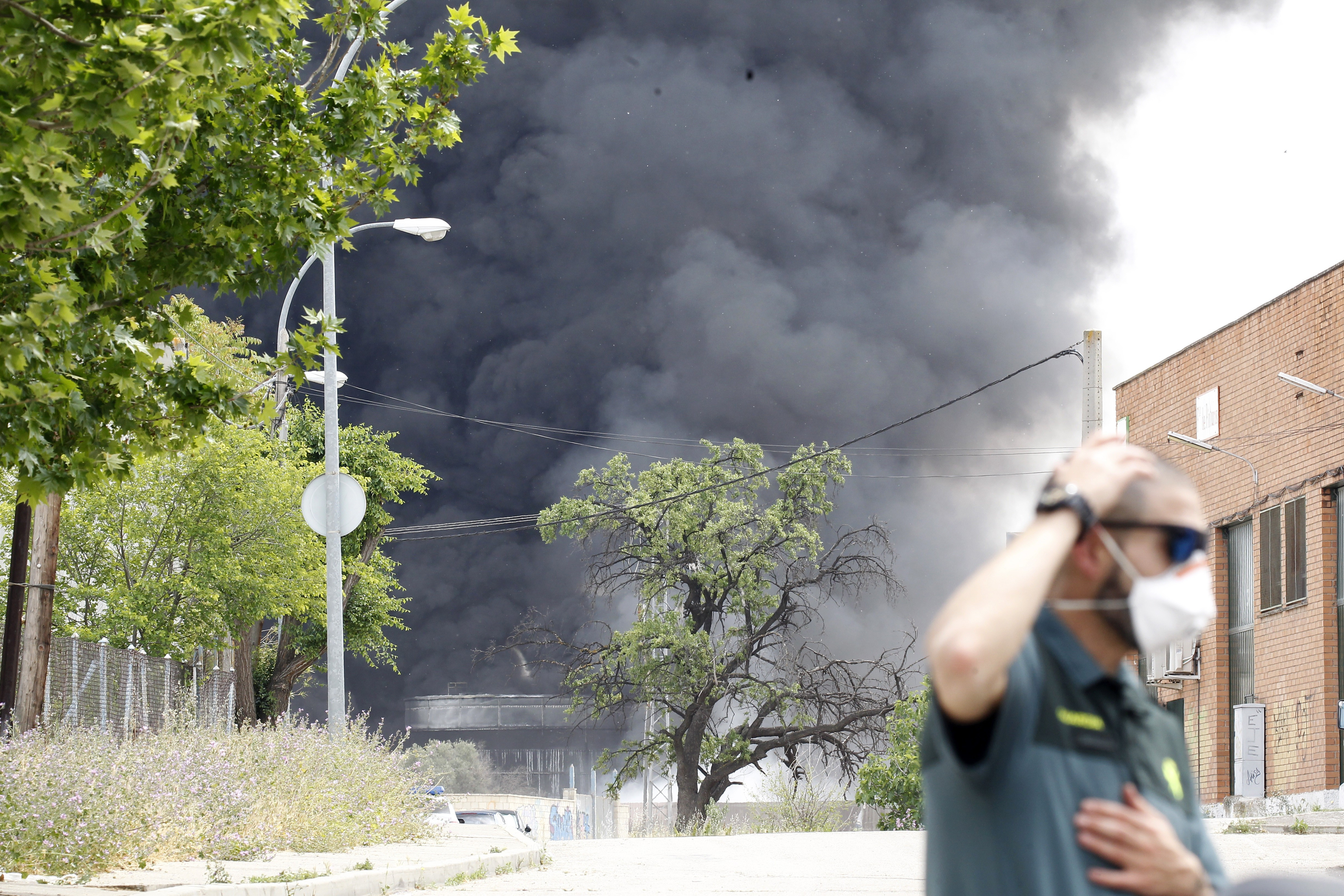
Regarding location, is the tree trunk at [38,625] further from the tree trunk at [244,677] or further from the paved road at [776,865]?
the tree trunk at [244,677]

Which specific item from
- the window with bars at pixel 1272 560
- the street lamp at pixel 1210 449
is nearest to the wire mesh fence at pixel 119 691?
the window with bars at pixel 1272 560

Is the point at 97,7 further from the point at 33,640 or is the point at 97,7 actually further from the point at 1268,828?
the point at 1268,828

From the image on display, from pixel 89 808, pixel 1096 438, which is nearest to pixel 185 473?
pixel 89 808

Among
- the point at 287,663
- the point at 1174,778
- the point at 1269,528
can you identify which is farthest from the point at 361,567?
the point at 1174,778

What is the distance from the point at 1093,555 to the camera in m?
1.86

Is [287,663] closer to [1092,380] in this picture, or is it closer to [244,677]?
[244,677]

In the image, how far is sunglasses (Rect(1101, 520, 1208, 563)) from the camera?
1.83 metres

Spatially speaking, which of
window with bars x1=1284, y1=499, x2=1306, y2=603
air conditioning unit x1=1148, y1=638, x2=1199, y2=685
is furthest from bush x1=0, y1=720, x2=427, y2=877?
air conditioning unit x1=1148, y1=638, x2=1199, y2=685

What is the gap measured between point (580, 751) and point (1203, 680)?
4682 centimetres

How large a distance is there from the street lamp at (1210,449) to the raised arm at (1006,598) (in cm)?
2742

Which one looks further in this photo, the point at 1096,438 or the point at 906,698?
the point at 906,698

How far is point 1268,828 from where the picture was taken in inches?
729

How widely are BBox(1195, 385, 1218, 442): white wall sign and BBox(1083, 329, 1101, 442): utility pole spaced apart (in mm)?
8862

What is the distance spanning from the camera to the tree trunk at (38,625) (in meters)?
14.9
